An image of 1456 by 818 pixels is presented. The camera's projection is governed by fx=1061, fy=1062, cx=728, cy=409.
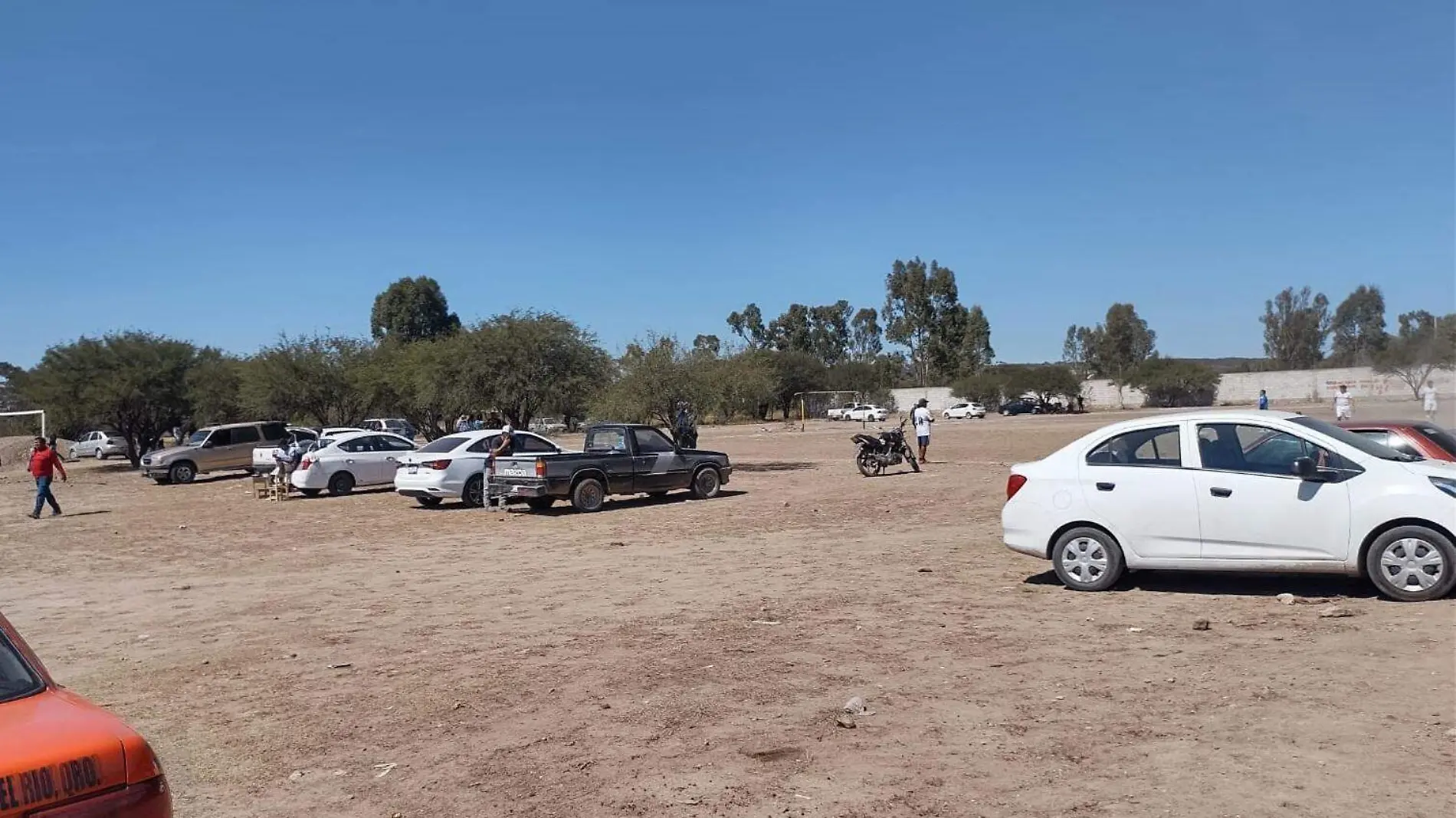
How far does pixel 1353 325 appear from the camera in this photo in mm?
108562

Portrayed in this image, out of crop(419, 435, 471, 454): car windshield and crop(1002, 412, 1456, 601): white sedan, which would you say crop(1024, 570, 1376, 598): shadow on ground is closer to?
crop(1002, 412, 1456, 601): white sedan

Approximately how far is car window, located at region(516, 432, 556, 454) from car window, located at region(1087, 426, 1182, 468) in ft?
42.5

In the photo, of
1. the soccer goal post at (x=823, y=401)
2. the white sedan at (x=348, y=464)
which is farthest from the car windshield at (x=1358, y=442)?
the soccer goal post at (x=823, y=401)

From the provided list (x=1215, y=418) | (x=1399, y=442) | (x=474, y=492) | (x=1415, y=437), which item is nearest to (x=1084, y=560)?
(x=1215, y=418)

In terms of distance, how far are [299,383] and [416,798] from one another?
41.9 metres

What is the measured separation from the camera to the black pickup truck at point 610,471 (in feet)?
62.3

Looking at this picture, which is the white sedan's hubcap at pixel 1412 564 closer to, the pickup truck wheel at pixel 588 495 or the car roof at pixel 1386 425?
the car roof at pixel 1386 425

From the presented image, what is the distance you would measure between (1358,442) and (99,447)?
66.1 metres

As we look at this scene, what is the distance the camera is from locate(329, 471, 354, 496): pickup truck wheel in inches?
1016

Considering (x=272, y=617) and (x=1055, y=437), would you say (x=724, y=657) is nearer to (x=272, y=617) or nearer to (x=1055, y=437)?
(x=272, y=617)

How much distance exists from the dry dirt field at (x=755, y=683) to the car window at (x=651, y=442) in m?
6.50

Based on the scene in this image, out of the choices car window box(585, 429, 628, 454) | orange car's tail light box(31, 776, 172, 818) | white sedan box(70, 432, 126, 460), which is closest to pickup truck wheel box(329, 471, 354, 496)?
car window box(585, 429, 628, 454)

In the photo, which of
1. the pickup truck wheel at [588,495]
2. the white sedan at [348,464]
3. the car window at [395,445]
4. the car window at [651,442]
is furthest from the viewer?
the car window at [395,445]

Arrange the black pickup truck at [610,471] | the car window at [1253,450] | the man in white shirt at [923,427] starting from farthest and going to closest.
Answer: the man in white shirt at [923,427]
the black pickup truck at [610,471]
the car window at [1253,450]
